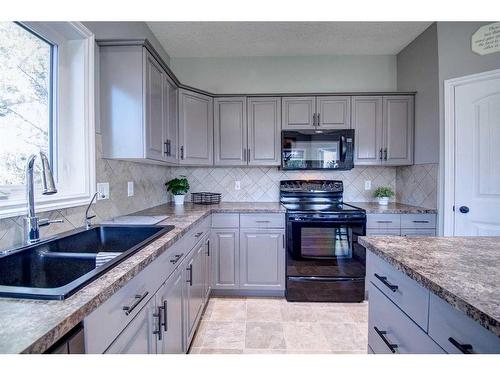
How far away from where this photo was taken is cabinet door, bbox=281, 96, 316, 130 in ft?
9.13

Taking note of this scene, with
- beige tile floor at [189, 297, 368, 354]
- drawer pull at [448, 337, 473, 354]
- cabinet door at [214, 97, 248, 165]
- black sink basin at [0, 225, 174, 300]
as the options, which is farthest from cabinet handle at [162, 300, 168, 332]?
cabinet door at [214, 97, 248, 165]

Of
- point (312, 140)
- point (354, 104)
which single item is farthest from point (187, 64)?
point (354, 104)

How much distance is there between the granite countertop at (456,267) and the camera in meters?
0.61

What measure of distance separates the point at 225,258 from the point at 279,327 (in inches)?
31.1

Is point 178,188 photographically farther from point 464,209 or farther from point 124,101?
point 464,209

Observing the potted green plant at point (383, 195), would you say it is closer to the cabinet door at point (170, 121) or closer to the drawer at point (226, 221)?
Answer: the drawer at point (226, 221)

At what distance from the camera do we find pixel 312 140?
107 inches

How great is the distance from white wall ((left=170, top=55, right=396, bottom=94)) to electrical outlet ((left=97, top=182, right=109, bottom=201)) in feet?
5.93

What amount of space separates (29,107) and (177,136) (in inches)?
49.1

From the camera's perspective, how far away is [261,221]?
8.25 ft

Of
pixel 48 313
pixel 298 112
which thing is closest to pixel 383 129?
pixel 298 112

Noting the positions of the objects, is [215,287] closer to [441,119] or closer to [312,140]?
[312,140]

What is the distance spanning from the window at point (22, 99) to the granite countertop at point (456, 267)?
1.70 metres

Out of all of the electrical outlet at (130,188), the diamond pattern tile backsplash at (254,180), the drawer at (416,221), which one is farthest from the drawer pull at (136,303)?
the drawer at (416,221)
